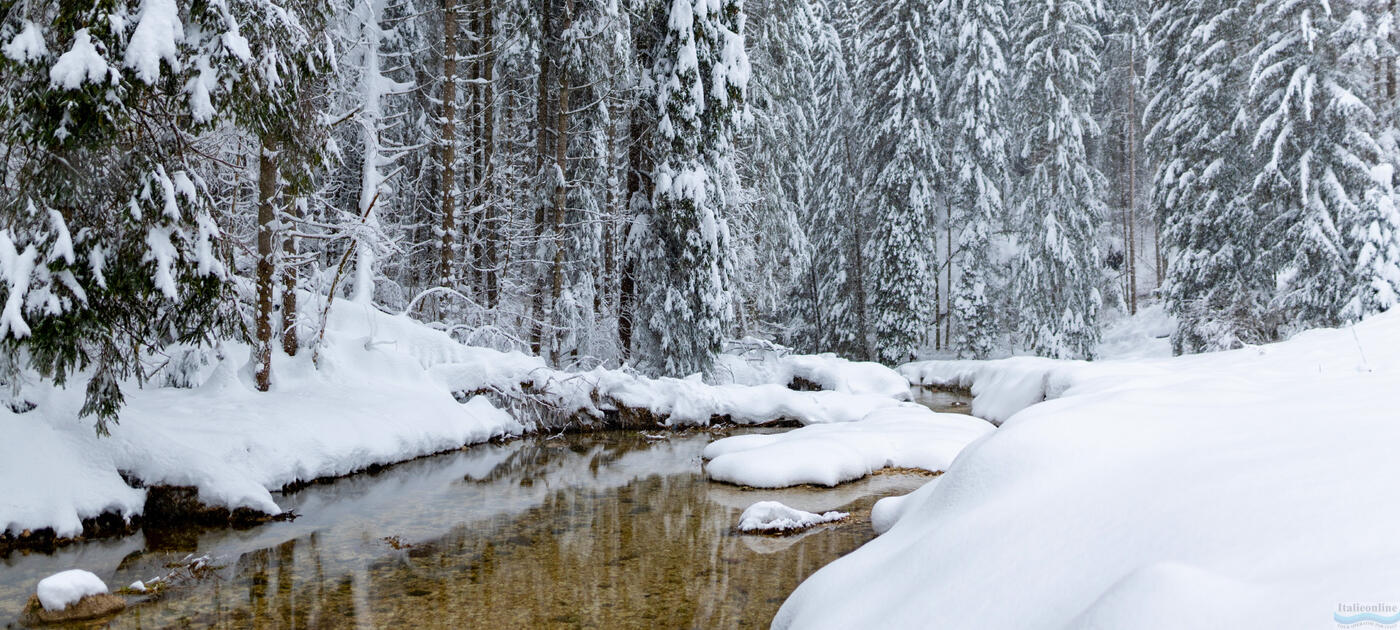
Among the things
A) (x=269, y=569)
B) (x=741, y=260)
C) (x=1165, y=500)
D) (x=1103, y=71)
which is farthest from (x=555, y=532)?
(x=1103, y=71)

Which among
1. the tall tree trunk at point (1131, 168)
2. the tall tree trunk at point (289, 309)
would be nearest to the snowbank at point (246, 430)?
the tall tree trunk at point (289, 309)

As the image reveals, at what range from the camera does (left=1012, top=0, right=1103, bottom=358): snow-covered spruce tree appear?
85.1 feet

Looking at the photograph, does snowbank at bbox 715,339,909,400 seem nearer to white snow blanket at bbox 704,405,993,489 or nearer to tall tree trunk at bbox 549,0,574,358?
tall tree trunk at bbox 549,0,574,358

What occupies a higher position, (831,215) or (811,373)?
(831,215)

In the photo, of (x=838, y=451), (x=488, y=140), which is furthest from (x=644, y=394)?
(x=488, y=140)

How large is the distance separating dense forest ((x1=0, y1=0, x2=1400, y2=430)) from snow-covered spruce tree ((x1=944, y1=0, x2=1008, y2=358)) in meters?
0.12

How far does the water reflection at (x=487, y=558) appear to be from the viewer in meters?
5.10

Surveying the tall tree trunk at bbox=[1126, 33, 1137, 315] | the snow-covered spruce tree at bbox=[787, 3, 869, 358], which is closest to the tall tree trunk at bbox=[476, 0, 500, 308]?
the snow-covered spruce tree at bbox=[787, 3, 869, 358]

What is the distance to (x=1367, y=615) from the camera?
5.32 feet

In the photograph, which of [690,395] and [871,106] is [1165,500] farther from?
[871,106]

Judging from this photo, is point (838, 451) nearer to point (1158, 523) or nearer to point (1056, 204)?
point (1158, 523)

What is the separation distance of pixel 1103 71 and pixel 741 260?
25.8 metres

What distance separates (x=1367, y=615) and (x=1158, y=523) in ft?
3.31

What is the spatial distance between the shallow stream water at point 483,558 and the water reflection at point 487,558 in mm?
19
